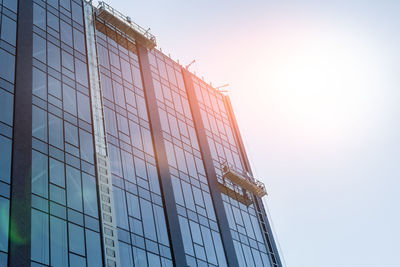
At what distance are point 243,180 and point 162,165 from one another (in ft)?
43.1

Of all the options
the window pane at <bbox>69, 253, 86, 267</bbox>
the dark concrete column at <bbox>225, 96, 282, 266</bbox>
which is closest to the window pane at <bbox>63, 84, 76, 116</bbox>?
the window pane at <bbox>69, 253, 86, 267</bbox>

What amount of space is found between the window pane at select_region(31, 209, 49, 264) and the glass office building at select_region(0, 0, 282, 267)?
71mm

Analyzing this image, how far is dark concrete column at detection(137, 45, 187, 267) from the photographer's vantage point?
41.2 meters

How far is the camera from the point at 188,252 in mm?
42188

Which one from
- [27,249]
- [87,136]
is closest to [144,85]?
[87,136]

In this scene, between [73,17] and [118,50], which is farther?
[118,50]

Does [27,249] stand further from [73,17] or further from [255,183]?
[255,183]

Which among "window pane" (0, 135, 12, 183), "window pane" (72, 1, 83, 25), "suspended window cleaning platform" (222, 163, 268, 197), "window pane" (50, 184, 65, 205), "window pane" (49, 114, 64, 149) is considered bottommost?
"window pane" (50, 184, 65, 205)

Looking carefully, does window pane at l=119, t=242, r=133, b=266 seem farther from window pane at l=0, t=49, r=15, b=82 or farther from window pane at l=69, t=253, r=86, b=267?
window pane at l=0, t=49, r=15, b=82

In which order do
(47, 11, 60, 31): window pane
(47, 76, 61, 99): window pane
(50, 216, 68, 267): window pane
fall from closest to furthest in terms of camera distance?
(50, 216, 68, 267): window pane, (47, 76, 61, 99): window pane, (47, 11, 60, 31): window pane

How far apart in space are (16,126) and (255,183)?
31657 mm

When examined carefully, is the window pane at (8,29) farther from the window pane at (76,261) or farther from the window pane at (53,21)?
the window pane at (76,261)

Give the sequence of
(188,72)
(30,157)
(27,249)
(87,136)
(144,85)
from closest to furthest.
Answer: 1. (27,249)
2. (30,157)
3. (87,136)
4. (144,85)
5. (188,72)

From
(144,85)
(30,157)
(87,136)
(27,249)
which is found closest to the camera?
(27,249)
